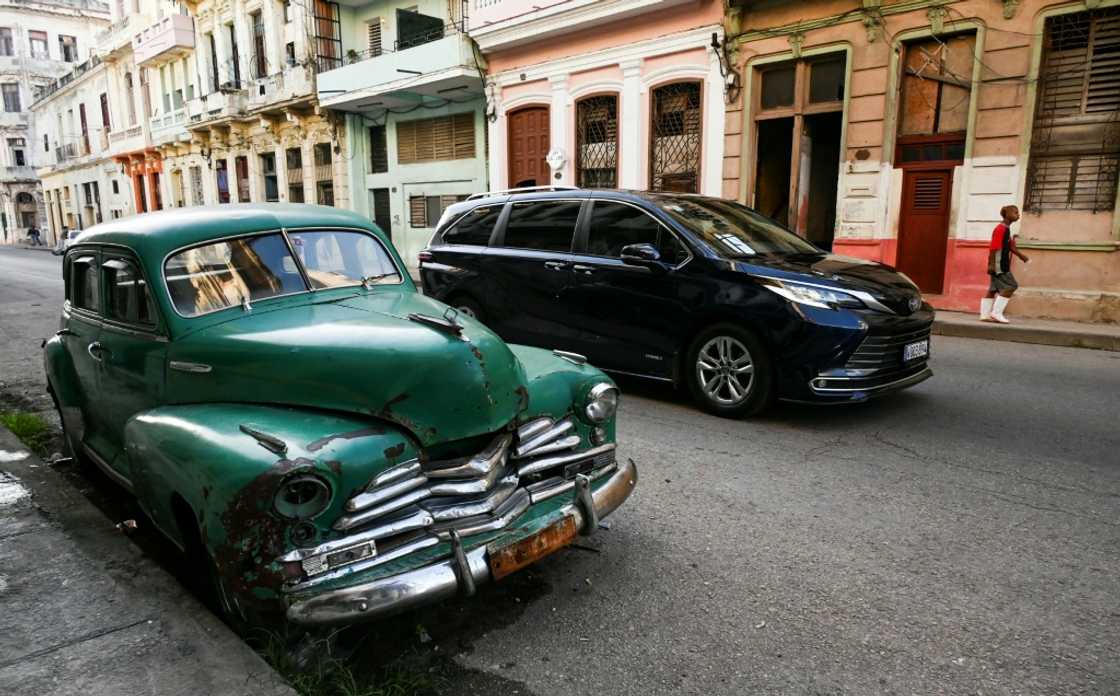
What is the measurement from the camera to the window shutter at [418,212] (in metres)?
22.5

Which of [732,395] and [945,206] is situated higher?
[945,206]

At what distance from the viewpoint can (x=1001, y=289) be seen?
34.7ft

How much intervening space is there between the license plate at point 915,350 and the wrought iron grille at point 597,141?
37.6 ft

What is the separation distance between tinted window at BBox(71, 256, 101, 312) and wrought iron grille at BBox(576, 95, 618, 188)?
13.4 metres

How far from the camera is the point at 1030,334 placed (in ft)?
32.5

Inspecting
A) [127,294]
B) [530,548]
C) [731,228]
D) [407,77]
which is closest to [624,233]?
[731,228]

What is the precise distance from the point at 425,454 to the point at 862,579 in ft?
6.88

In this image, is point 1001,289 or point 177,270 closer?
point 177,270

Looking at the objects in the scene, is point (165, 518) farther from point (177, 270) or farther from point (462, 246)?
point (462, 246)

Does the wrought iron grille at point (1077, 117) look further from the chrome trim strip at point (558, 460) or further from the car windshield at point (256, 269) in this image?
the car windshield at point (256, 269)

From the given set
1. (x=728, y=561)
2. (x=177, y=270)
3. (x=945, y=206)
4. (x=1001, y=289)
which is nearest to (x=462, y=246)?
(x=177, y=270)

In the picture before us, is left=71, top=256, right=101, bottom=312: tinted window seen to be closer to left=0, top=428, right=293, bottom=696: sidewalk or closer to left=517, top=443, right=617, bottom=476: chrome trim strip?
left=0, top=428, right=293, bottom=696: sidewalk

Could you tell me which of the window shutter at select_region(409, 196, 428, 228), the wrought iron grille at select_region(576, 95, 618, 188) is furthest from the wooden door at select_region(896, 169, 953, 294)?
the window shutter at select_region(409, 196, 428, 228)

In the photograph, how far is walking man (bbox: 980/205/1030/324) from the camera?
10445mm
